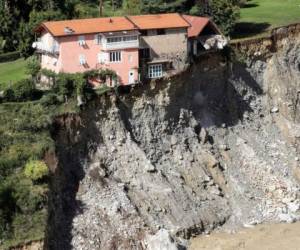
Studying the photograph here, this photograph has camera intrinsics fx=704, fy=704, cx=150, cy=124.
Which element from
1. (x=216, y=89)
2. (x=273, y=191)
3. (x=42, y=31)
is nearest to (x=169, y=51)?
(x=216, y=89)

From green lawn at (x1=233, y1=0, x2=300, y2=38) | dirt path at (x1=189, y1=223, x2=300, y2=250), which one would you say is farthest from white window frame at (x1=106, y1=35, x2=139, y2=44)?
dirt path at (x1=189, y1=223, x2=300, y2=250)

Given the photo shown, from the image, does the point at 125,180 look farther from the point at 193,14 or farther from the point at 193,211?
the point at 193,14

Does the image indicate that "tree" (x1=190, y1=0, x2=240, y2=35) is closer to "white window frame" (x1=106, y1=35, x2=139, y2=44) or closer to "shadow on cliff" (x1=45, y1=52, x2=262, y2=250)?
"shadow on cliff" (x1=45, y1=52, x2=262, y2=250)

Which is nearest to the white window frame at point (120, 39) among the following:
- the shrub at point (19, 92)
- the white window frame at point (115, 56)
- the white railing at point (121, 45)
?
the white railing at point (121, 45)

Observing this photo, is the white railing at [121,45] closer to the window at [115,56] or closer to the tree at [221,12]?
the window at [115,56]

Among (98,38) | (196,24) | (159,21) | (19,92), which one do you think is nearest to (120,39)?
(98,38)
